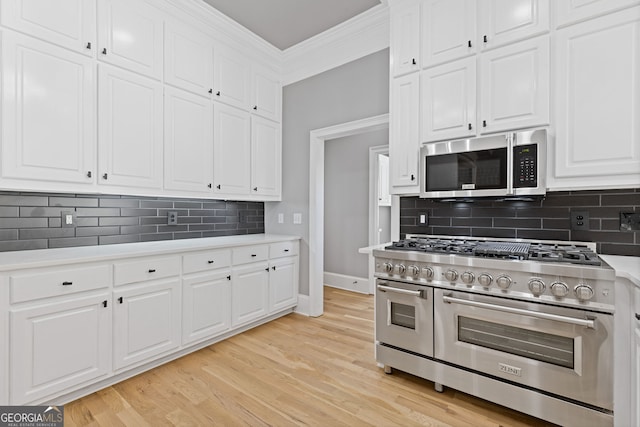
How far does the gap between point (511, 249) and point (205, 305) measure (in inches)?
95.7

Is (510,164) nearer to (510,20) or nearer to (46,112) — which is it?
(510,20)

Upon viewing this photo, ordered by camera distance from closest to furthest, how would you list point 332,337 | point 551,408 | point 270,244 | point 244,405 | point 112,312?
point 551,408 < point 244,405 < point 112,312 < point 332,337 < point 270,244

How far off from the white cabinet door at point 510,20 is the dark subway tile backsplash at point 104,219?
2.96m

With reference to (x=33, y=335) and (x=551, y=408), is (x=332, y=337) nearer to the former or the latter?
(x=551, y=408)

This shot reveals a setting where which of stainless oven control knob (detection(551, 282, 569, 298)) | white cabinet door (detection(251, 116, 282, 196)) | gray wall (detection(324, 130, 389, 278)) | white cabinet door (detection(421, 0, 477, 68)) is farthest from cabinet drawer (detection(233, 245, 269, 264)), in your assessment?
stainless oven control knob (detection(551, 282, 569, 298))

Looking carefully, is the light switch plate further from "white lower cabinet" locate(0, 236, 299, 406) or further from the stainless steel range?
"white lower cabinet" locate(0, 236, 299, 406)

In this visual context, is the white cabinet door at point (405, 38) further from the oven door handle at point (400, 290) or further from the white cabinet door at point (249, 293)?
the white cabinet door at point (249, 293)

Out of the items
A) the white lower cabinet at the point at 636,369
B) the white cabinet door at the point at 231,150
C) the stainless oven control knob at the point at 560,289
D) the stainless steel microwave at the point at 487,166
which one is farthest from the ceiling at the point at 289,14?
the white lower cabinet at the point at 636,369

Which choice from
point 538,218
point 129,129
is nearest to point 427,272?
point 538,218

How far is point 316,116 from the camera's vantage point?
3551 millimetres

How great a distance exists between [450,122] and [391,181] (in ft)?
2.08

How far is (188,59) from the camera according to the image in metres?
2.83

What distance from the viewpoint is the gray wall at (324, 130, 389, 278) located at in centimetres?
471

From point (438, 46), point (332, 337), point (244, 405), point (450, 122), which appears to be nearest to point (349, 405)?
point (244, 405)
